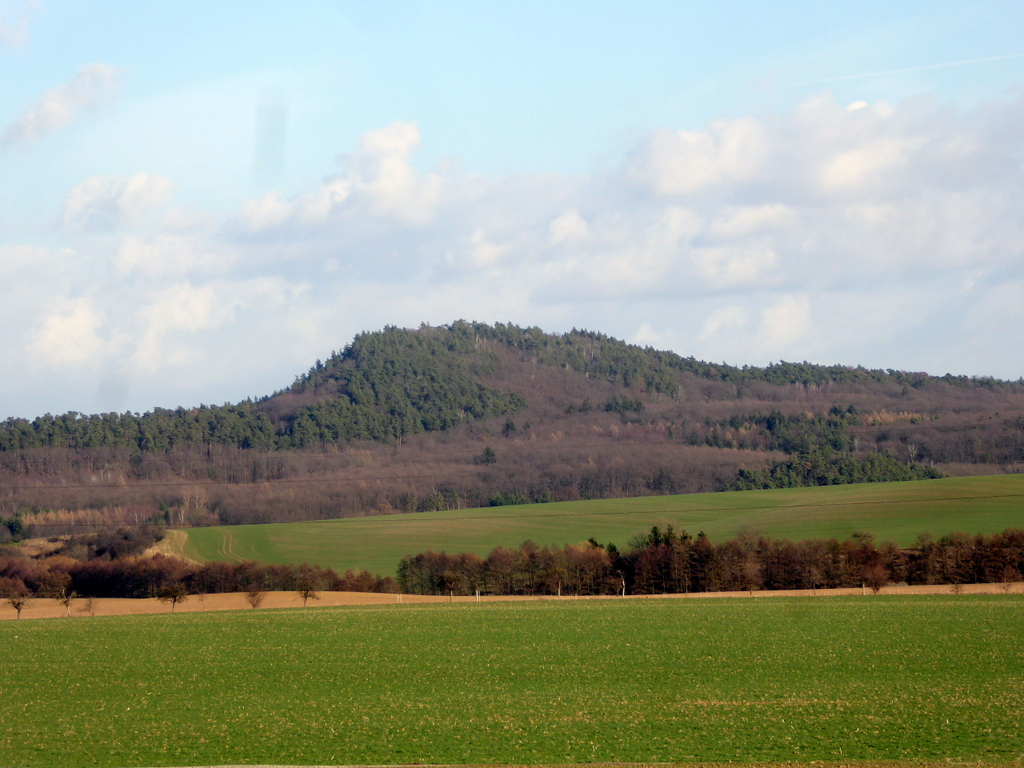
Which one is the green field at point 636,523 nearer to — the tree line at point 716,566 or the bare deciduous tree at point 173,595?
the tree line at point 716,566

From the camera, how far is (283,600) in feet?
254

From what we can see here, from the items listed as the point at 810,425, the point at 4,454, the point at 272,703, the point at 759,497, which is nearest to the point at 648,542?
the point at 759,497

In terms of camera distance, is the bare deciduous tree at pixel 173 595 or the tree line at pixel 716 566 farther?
the tree line at pixel 716 566

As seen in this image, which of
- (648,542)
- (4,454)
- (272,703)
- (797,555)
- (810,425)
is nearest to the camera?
(272,703)

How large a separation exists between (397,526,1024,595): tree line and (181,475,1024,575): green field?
45.6ft

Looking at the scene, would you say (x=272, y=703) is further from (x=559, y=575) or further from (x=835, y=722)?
(x=559, y=575)

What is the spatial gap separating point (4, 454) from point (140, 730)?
145m

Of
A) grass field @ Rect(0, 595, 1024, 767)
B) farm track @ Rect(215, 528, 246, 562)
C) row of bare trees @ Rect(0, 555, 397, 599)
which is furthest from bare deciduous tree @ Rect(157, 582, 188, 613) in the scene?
farm track @ Rect(215, 528, 246, 562)

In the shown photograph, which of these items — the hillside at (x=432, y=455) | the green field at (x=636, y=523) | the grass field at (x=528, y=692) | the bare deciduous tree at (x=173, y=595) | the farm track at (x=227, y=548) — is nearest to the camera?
the grass field at (x=528, y=692)

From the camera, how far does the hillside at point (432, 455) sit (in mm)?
137500

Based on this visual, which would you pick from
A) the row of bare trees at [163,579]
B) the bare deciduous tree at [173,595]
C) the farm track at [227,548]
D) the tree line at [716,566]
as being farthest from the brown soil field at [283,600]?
the farm track at [227,548]

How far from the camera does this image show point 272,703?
2492 centimetres

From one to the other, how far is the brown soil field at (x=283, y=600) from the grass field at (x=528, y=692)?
24991 millimetres

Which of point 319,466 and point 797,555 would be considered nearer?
point 797,555
